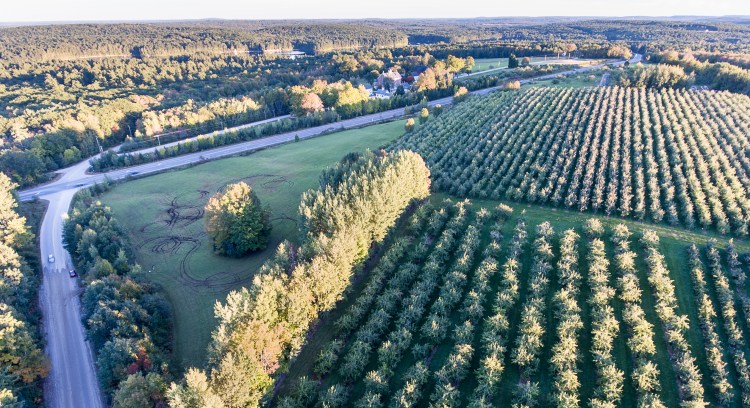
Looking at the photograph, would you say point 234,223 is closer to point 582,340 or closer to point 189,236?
point 189,236

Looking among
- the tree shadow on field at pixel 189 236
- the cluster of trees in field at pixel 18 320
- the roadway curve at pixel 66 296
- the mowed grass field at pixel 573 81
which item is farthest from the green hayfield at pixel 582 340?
the mowed grass field at pixel 573 81

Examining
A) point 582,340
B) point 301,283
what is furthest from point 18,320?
point 582,340

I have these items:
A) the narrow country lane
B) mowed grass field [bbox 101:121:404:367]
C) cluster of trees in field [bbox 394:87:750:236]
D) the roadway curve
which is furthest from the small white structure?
the narrow country lane

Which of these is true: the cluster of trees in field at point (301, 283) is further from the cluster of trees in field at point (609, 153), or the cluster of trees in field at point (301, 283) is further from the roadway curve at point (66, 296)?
the cluster of trees in field at point (609, 153)

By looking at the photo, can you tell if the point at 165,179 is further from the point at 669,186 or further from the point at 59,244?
the point at 669,186

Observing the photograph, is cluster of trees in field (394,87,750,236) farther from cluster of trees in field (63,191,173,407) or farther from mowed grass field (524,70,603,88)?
cluster of trees in field (63,191,173,407)

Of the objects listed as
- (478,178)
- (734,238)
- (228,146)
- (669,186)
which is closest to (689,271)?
(734,238)
